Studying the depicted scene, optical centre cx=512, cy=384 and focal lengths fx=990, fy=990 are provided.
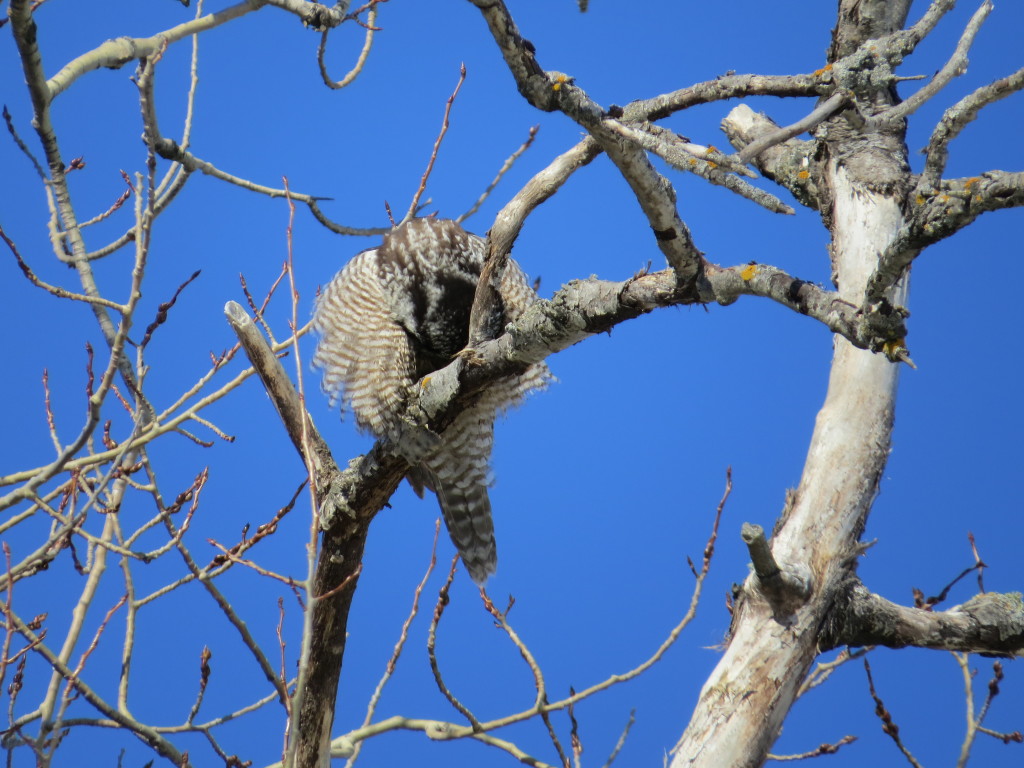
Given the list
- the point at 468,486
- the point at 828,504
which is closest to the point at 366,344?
the point at 468,486

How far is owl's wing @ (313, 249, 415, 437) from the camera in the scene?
4.55 meters

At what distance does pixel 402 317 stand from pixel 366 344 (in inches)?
9.1

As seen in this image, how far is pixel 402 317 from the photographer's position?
4.52 meters

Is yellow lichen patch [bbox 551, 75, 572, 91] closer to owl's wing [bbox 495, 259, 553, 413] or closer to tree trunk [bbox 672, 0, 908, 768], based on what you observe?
tree trunk [bbox 672, 0, 908, 768]

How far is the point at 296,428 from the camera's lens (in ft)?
13.2

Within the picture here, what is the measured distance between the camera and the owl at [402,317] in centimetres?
448

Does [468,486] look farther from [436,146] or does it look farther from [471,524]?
[436,146]

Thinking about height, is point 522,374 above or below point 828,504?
above

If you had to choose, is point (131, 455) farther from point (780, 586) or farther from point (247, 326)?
point (780, 586)

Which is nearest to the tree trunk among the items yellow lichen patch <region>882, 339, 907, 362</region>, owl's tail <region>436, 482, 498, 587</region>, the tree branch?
the tree branch

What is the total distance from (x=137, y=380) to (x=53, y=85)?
3.36 ft

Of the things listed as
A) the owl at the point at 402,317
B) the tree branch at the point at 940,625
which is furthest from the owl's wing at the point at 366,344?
the tree branch at the point at 940,625

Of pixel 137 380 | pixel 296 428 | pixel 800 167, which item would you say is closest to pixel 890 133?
pixel 800 167

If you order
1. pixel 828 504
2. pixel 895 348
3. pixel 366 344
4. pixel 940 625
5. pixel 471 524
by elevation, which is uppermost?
pixel 366 344
